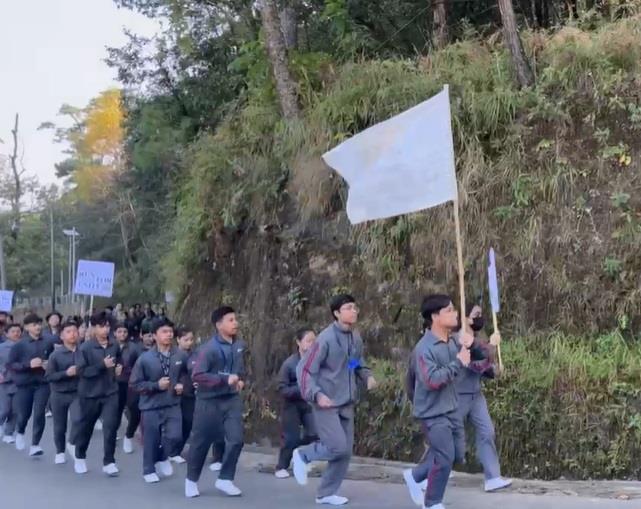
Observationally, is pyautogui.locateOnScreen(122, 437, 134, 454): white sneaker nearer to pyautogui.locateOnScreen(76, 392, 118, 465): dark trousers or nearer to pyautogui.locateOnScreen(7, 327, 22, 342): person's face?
pyautogui.locateOnScreen(76, 392, 118, 465): dark trousers

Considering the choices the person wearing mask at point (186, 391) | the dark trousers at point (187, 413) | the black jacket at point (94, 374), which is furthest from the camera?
the dark trousers at point (187, 413)

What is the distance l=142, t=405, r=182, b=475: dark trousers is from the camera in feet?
32.7

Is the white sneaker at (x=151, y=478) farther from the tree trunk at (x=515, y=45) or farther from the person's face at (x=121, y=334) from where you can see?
the tree trunk at (x=515, y=45)

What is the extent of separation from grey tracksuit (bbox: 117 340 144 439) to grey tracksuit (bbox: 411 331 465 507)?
5.88 metres

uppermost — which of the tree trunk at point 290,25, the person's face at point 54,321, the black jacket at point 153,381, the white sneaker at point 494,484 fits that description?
the tree trunk at point 290,25

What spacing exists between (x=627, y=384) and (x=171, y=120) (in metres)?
17.1

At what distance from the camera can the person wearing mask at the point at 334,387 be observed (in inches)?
322

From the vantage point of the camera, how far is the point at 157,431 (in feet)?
32.8

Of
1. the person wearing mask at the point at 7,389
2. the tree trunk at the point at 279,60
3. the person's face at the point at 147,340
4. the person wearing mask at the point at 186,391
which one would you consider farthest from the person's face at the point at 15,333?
the tree trunk at the point at 279,60

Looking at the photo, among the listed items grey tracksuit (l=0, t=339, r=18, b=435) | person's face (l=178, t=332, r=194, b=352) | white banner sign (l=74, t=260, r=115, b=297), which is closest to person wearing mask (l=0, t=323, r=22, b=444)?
grey tracksuit (l=0, t=339, r=18, b=435)

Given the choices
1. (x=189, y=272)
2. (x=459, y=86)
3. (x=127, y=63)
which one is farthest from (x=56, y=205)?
(x=459, y=86)

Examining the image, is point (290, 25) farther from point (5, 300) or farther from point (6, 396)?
point (5, 300)

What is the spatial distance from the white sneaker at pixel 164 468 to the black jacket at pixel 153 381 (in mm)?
818

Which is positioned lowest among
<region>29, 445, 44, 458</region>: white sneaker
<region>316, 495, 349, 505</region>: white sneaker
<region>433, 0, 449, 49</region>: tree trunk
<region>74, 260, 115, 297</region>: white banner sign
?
<region>29, 445, 44, 458</region>: white sneaker
